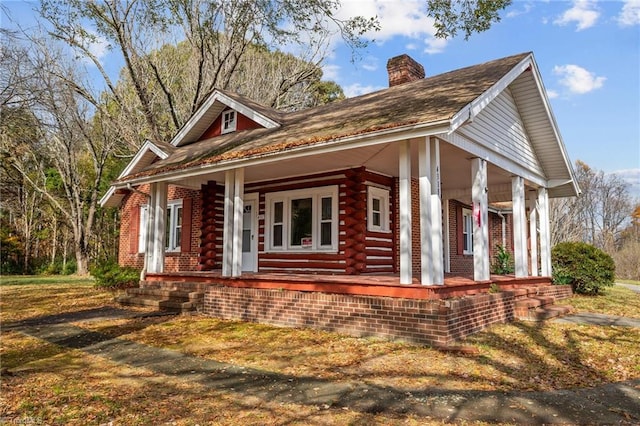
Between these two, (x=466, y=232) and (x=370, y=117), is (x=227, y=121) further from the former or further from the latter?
(x=466, y=232)

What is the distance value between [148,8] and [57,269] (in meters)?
16.9

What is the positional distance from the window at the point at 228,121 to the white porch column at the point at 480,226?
807cm

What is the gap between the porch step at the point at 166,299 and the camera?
10.6m

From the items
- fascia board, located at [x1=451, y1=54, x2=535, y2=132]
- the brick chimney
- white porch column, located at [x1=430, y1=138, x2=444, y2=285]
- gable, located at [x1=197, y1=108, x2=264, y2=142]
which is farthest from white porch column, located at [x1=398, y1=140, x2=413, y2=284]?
the brick chimney

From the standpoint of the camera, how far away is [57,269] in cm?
2662

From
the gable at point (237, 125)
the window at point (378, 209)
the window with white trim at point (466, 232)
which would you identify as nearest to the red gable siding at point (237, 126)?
the gable at point (237, 125)

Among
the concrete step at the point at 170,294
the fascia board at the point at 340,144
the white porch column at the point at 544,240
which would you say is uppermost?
the fascia board at the point at 340,144

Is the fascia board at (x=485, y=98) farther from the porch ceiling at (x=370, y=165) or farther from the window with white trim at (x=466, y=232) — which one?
the window with white trim at (x=466, y=232)

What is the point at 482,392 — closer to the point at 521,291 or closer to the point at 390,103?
the point at 521,291

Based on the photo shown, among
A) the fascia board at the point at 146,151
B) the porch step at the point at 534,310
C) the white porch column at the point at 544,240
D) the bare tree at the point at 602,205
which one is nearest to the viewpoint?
the porch step at the point at 534,310

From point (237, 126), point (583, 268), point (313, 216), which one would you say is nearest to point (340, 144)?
point (313, 216)

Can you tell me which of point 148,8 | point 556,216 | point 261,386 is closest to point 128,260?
point 148,8

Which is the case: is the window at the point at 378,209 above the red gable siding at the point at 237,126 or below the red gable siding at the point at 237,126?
below

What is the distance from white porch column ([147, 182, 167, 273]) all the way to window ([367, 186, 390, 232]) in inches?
235
